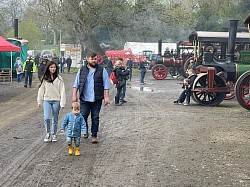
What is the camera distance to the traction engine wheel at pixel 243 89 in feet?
41.6

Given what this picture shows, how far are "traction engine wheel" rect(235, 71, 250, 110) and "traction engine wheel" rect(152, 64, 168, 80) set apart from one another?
1736 centimetres

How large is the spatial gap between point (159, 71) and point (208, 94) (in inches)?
622

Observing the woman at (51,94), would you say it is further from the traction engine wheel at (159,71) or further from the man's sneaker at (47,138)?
the traction engine wheel at (159,71)

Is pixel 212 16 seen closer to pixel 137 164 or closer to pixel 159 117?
pixel 159 117

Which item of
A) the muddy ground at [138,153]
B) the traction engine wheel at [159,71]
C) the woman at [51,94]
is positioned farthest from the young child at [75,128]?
the traction engine wheel at [159,71]

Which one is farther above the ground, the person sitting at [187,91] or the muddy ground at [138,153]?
the person sitting at [187,91]

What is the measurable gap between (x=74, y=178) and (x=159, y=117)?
5731 millimetres

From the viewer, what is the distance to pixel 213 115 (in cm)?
1228

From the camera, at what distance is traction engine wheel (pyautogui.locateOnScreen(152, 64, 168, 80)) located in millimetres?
30250

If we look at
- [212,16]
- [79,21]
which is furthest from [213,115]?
[212,16]

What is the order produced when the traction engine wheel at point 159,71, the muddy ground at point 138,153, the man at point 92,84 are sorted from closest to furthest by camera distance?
the muddy ground at point 138,153
the man at point 92,84
the traction engine wheel at point 159,71

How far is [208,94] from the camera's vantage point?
580 inches

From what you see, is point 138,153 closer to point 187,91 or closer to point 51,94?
point 51,94

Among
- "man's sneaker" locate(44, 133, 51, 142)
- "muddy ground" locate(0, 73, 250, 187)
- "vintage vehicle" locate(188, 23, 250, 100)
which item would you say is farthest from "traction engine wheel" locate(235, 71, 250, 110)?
"vintage vehicle" locate(188, 23, 250, 100)
